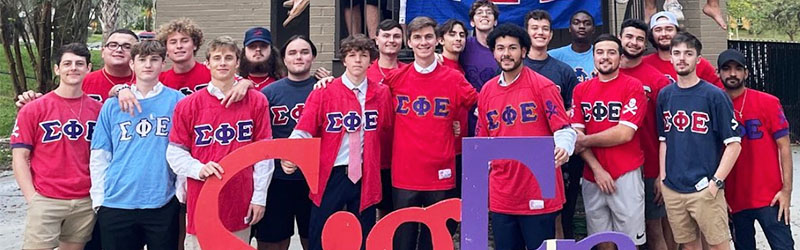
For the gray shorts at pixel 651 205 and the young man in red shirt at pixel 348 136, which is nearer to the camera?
the young man in red shirt at pixel 348 136

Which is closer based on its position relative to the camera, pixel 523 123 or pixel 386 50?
pixel 523 123

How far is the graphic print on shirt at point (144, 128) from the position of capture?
345 centimetres

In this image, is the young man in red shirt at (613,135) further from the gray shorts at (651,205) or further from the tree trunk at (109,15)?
the tree trunk at (109,15)

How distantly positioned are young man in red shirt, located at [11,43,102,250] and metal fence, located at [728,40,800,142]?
11089 mm

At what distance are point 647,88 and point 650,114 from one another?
0.54 ft

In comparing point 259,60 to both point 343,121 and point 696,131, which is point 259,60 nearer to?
point 343,121

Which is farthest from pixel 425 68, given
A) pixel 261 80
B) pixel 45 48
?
pixel 45 48

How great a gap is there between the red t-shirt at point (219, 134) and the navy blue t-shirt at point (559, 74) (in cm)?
169

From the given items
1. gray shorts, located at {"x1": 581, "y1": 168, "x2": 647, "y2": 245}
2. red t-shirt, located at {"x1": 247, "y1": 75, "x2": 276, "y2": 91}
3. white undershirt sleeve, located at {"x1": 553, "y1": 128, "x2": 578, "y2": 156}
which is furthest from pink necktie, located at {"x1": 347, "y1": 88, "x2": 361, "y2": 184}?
gray shorts, located at {"x1": 581, "y1": 168, "x2": 647, "y2": 245}

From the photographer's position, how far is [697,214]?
143 inches

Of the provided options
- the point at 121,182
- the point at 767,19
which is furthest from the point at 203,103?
the point at 767,19

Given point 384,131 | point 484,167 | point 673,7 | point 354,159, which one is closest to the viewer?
point 484,167

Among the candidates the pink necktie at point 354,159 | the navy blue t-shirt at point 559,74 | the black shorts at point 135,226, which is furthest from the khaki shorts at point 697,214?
the black shorts at point 135,226

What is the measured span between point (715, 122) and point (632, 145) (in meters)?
→ 0.46
